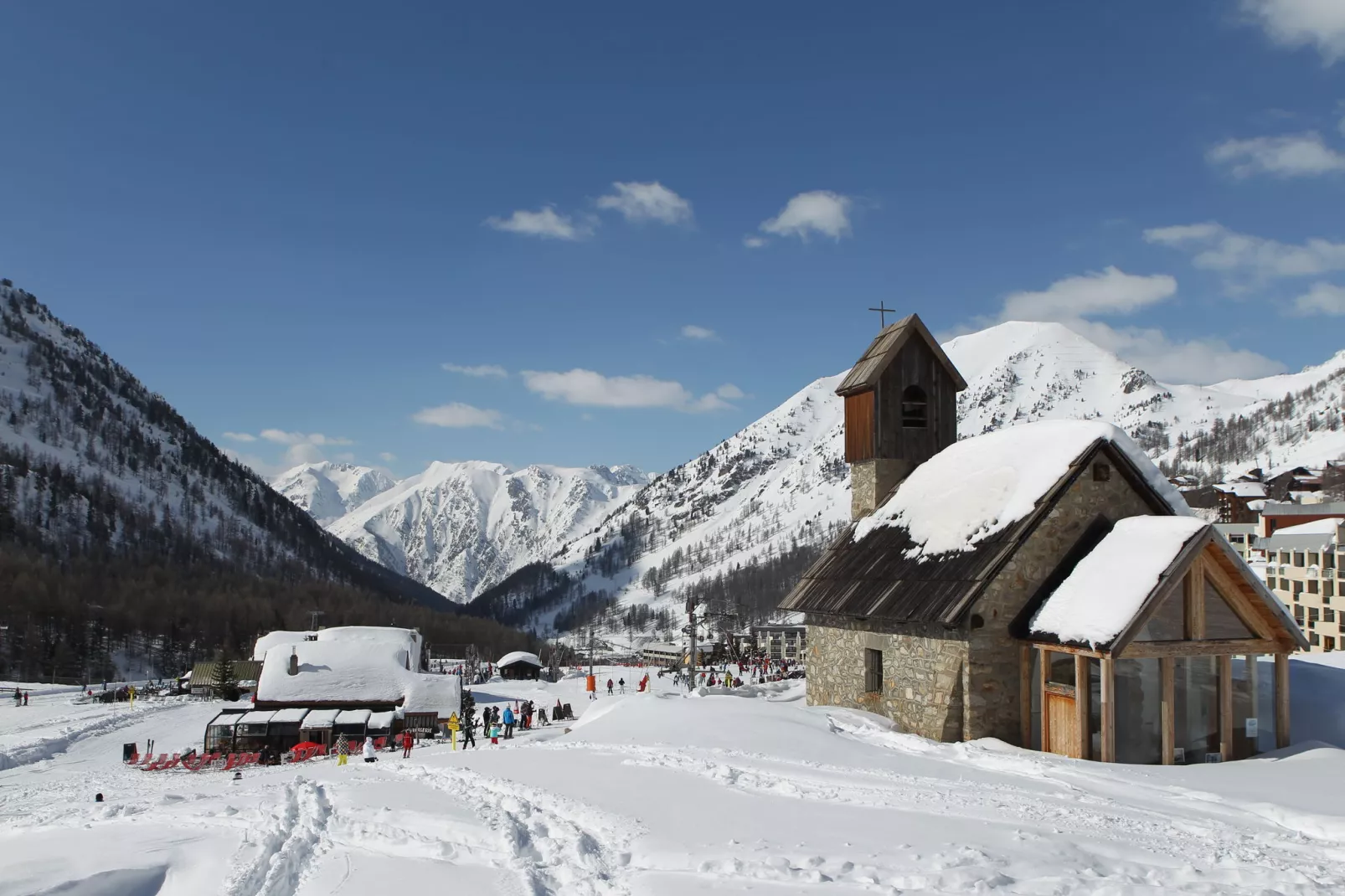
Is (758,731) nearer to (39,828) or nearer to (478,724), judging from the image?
(39,828)

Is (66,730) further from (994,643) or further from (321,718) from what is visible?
(994,643)

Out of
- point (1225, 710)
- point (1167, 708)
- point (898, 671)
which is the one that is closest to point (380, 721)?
point (898, 671)

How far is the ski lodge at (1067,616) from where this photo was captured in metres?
15.4

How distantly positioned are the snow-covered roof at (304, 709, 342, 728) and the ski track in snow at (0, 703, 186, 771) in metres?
9.69

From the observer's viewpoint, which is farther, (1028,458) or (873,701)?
(873,701)

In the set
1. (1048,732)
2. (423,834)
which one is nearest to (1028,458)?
(1048,732)

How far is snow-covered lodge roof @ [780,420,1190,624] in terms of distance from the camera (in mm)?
17516

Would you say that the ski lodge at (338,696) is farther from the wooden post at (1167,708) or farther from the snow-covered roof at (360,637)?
the wooden post at (1167,708)

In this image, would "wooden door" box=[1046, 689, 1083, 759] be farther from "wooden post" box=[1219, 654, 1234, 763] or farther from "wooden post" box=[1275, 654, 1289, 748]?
"wooden post" box=[1275, 654, 1289, 748]

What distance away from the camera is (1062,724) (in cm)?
1603

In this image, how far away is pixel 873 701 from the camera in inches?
821

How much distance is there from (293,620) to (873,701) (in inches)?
5007

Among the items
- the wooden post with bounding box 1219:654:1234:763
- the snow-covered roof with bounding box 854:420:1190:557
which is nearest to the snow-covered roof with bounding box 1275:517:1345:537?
the snow-covered roof with bounding box 854:420:1190:557

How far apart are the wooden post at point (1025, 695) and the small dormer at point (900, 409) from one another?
29.1 feet
